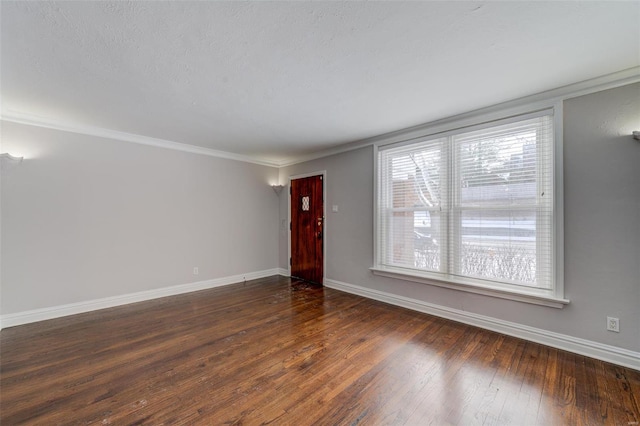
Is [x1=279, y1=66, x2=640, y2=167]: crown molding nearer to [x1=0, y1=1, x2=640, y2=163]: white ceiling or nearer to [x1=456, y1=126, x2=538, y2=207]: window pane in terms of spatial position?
[x1=0, y1=1, x2=640, y2=163]: white ceiling

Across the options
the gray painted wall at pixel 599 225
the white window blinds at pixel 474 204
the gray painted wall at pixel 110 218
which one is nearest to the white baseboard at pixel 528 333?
the gray painted wall at pixel 599 225

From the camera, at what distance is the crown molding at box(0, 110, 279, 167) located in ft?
10.00

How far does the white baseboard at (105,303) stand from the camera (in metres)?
3.03

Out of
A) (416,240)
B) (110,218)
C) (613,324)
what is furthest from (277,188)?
(613,324)

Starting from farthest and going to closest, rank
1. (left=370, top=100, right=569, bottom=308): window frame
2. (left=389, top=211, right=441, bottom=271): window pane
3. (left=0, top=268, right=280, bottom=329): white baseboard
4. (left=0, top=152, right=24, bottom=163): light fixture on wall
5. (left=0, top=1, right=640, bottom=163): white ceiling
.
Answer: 1. (left=389, top=211, right=441, bottom=271): window pane
2. (left=0, top=268, right=280, bottom=329): white baseboard
3. (left=0, top=152, right=24, bottom=163): light fixture on wall
4. (left=370, top=100, right=569, bottom=308): window frame
5. (left=0, top=1, right=640, bottom=163): white ceiling

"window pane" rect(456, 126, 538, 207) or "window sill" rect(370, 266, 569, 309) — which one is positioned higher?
"window pane" rect(456, 126, 538, 207)

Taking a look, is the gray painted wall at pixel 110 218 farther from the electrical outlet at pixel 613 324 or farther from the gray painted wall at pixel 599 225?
the electrical outlet at pixel 613 324

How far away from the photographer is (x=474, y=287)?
3.00m

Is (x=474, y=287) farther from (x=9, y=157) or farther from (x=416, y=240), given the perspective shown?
(x=9, y=157)

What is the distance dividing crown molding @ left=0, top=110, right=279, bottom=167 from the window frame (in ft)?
10.00

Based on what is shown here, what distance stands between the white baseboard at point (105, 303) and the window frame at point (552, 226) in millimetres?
2967

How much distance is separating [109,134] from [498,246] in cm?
526

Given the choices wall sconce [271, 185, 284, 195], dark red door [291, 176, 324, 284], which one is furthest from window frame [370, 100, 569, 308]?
wall sconce [271, 185, 284, 195]

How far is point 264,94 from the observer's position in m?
2.59
